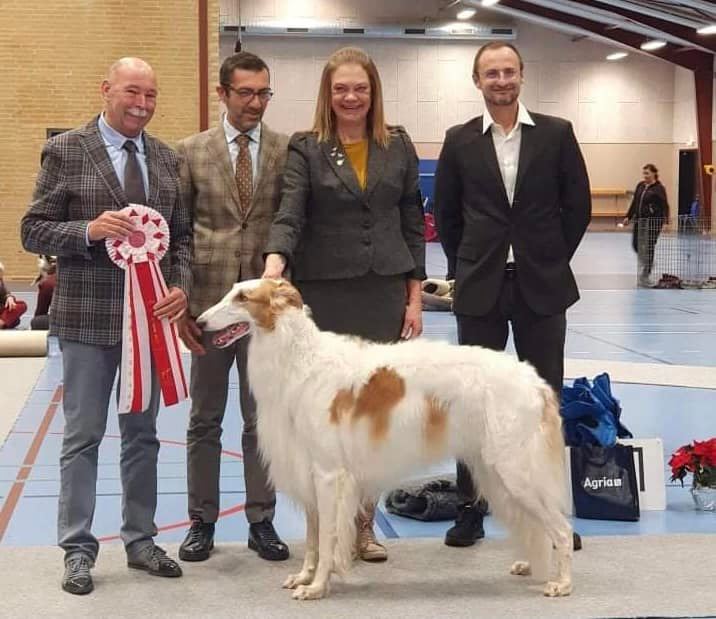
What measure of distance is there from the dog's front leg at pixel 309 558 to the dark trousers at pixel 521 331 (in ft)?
3.05

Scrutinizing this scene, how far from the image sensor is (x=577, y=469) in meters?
5.61

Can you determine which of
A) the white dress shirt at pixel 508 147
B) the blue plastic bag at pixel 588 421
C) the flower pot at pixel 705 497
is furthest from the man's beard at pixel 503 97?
the flower pot at pixel 705 497

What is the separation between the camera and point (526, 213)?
4.87 metres

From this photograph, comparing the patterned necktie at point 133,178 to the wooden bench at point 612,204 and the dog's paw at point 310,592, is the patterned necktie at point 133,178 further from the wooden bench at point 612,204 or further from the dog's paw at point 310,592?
the wooden bench at point 612,204

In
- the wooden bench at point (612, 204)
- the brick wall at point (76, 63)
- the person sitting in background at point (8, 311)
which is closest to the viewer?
the person sitting in background at point (8, 311)

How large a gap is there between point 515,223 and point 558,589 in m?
1.67

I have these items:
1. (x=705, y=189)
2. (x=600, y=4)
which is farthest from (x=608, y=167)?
(x=600, y=4)

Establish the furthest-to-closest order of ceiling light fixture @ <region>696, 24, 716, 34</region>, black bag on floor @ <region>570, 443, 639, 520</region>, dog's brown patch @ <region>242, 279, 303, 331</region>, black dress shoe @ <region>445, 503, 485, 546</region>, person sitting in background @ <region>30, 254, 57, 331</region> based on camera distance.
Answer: ceiling light fixture @ <region>696, 24, 716, 34</region>
person sitting in background @ <region>30, 254, 57, 331</region>
black bag on floor @ <region>570, 443, 639, 520</region>
black dress shoe @ <region>445, 503, 485, 546</region>
dog's brown patch @ <region>242, 279, 303, 331</region>

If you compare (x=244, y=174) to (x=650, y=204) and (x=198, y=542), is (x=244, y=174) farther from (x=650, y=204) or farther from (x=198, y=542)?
(x=650, y=204)

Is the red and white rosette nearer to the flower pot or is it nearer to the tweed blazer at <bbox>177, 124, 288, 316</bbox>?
the tweed blazer at <bbox>177, 124, 288, 316</bbox>

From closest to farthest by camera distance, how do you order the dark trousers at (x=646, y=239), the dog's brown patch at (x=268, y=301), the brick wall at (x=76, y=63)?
1. the dog's brown patch at (x=268, y=301)
2. the brick wall at (x=76, y=63)
3. the dark trousers at (x=646, y=239)

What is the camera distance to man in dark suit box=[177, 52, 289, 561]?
4672mm

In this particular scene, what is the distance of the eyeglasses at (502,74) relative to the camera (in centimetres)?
470

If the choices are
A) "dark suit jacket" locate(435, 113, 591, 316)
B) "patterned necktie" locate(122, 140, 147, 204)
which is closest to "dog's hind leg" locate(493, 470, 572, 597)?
"dark suit jacket" locate(435, 113, 591, 316)
